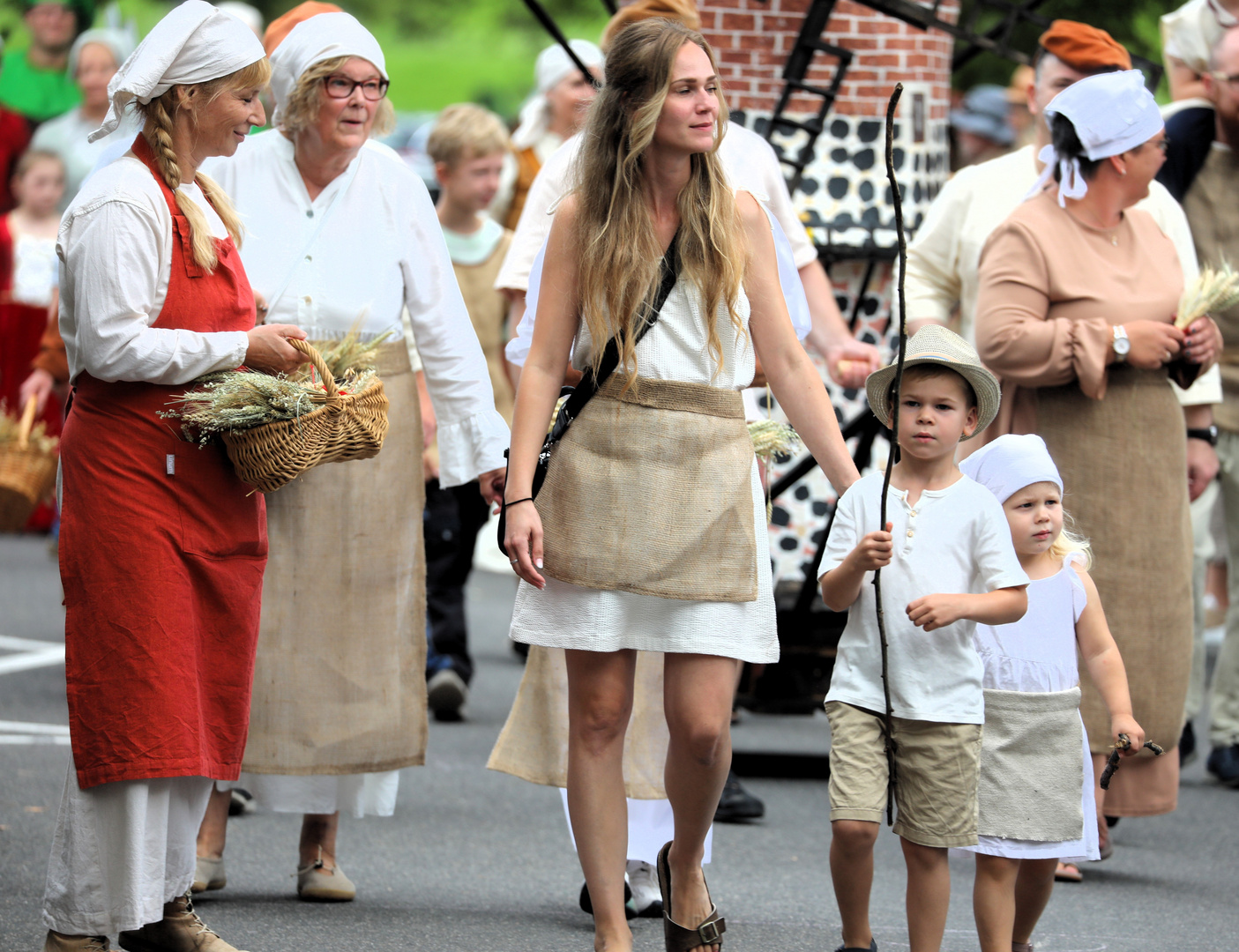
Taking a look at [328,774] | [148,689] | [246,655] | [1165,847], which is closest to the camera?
[148,689]

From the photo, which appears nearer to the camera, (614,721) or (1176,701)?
(614,721)

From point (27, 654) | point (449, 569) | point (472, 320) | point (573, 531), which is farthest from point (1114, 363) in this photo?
point (27, 654)

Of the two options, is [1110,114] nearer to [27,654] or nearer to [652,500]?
[652,500]

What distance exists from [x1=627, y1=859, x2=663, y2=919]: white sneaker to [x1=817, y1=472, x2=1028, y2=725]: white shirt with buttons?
1210 mm

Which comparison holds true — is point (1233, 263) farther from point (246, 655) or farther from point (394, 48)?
point (394, 48)

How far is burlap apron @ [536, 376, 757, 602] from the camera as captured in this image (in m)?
3.95

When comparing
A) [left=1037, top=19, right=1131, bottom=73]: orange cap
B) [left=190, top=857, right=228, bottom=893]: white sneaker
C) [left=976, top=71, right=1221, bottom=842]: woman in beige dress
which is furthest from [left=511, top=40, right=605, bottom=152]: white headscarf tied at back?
[left=190, top=857, right=228, bottom=893]: white sneaker

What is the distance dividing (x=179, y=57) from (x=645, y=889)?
8.19 ft

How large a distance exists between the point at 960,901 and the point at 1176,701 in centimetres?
101

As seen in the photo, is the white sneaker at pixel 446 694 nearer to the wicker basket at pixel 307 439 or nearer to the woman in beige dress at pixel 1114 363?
the woman in beige dress at pixel 1114 363

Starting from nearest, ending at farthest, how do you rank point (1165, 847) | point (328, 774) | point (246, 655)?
point (246, 655) → point (328, 774) → point (1165, 847)

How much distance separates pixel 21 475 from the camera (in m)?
7.19

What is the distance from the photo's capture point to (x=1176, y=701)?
5.62 metres

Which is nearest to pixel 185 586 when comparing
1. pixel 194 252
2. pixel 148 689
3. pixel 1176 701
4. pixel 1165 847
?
pixel 148 689
